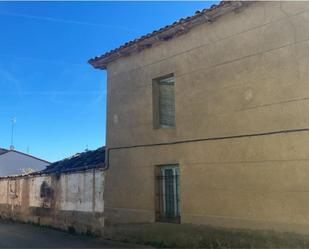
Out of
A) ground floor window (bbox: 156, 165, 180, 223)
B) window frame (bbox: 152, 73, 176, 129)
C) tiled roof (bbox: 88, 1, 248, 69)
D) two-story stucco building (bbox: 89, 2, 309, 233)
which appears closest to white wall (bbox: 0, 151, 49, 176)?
tiled roof (bbox: 88, 1, 248, 69)

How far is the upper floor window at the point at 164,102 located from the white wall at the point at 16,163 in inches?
895

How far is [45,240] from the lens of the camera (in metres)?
12.5

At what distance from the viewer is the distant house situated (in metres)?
31.0

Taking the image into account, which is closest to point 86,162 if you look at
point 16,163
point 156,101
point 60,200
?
point 60,200

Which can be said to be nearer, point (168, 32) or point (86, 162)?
point (168, 32)

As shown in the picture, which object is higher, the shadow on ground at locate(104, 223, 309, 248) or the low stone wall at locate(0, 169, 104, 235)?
the low stone wall at locate(0, 169, 104, 235)

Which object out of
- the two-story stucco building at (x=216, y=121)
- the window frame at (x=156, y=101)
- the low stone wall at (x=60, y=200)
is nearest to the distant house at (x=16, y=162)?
the low stone wall at (x=60, y=200)

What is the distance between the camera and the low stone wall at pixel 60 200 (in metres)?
12.9

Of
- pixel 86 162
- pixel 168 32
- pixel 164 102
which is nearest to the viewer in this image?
pixel 168 32

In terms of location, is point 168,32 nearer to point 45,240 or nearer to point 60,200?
point 45,240

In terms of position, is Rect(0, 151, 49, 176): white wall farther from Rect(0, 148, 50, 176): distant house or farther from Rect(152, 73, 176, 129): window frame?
Rect(152, 73, 176, 129): window frame

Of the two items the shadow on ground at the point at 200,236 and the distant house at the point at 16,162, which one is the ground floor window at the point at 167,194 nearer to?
the shadow on ground at the point at 200,236

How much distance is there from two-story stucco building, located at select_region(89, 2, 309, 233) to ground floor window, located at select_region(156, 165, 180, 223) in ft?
0.08

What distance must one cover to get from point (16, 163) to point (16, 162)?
88 millimetres
